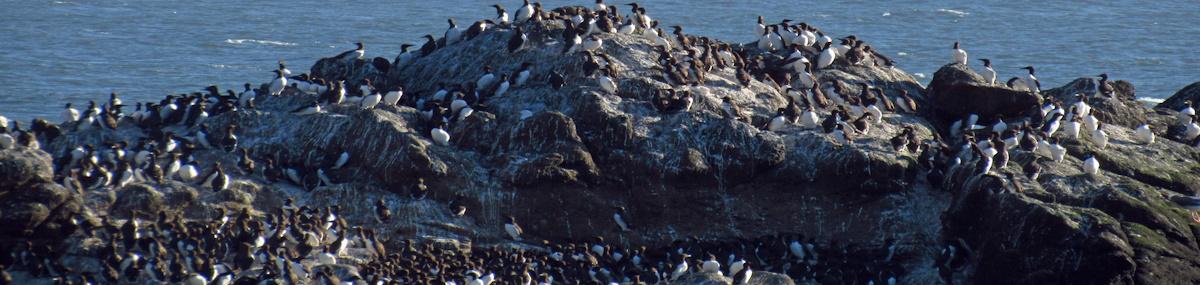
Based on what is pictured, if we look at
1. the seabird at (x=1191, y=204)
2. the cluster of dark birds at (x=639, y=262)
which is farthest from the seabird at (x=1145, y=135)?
the cluster of dark birds at (x=639, y=262)

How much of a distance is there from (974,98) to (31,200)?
18.5 metres

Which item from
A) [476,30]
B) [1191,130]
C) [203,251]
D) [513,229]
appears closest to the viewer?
[203,251]

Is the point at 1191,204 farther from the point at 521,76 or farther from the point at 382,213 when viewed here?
the point at 382,213

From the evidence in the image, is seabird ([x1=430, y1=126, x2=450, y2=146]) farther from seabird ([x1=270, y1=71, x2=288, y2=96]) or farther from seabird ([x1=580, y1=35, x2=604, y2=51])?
seabird ([x1=580, y1=35, x2=604, y2=51])

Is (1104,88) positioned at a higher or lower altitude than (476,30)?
lower

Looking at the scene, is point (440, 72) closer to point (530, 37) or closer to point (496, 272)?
point (530, 37)

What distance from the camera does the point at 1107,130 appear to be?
34.0m

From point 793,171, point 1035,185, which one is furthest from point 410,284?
point 1035,185

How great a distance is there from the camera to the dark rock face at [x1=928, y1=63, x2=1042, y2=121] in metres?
34.7

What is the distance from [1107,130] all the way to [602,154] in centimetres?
1070

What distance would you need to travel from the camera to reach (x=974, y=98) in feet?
114

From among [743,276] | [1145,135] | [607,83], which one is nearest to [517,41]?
[607,83]

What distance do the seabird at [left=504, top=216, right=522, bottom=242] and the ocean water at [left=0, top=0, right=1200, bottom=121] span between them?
A: 33.7 metres

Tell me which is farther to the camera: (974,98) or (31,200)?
(974,98)
